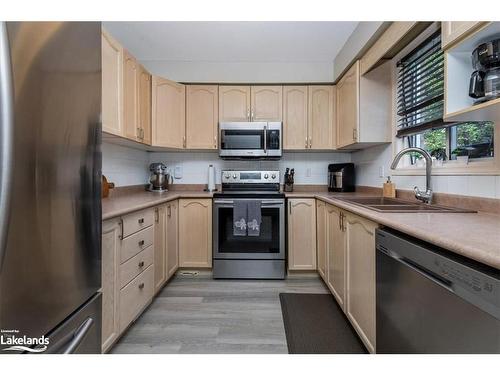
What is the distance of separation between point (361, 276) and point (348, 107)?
174 centimetres

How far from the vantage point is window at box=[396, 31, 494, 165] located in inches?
62.1

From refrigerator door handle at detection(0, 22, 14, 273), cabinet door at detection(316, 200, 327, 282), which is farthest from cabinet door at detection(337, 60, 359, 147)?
refrigerator door handle at detection(0, 22, 14, 273)

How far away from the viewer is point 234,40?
2.59 meters

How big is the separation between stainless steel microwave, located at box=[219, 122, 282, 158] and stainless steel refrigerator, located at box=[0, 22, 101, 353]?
6.46 ft

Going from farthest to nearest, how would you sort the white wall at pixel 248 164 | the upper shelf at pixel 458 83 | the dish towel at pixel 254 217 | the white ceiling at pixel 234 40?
1. the white wall at pixel 248 164
2. the dish towel at pixel 254 217
3. the white ceiling at pixel 234 40
4. the upper shelf at pixel 458 83

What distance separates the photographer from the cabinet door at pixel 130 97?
7.18 ft

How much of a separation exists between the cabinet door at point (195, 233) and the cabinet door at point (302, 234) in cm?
85

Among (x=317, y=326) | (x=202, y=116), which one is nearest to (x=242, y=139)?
(x=202, y=116)

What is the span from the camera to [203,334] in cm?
177

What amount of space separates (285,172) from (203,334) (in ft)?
6.69

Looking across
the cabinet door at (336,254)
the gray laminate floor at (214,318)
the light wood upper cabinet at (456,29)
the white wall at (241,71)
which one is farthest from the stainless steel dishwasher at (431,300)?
the white wall at (241,71)

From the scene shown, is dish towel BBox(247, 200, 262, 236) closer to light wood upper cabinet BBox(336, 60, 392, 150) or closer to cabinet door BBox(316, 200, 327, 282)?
cabinet door BBox(316, 200, 327, 282)

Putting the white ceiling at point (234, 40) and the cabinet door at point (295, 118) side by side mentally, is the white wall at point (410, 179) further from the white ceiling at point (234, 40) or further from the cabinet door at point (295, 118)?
the white ceiling at point (234, 40)

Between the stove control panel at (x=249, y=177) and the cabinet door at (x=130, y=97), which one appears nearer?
the cabinet door at (x=130, y=97)
